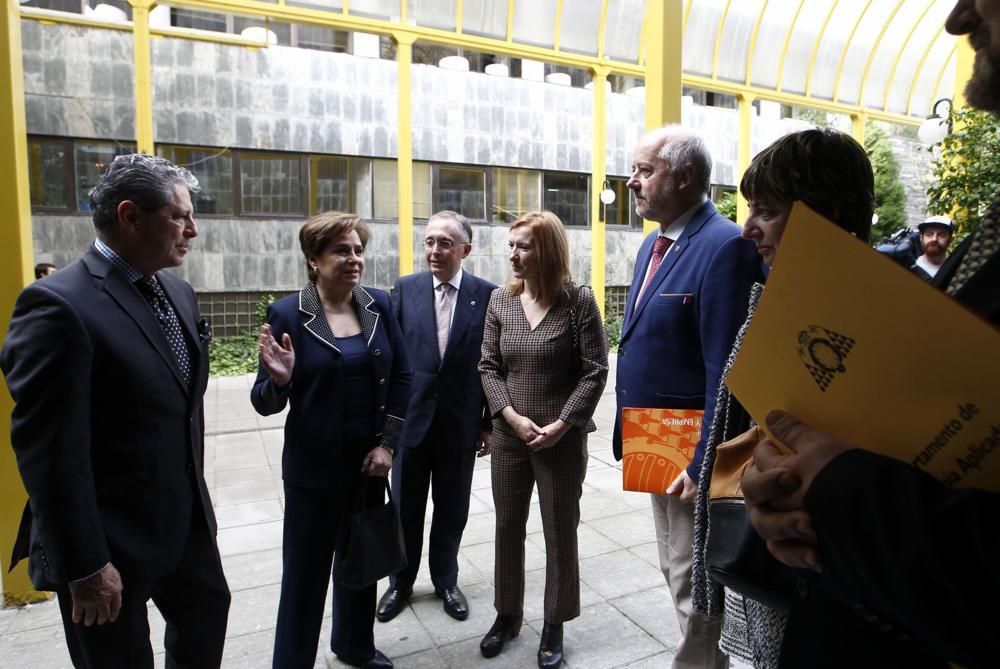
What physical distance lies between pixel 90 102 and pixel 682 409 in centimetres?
1414

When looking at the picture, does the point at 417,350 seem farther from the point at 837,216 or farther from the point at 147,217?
the point at 837,216

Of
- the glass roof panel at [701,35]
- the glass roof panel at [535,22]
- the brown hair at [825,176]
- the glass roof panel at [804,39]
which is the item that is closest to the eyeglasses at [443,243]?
the brown hair at [825,176]

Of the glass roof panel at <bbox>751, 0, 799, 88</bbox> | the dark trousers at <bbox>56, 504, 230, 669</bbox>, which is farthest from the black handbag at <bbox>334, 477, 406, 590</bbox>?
the glass roof panel at <bbox>751, 0, 799, 88</bbox>

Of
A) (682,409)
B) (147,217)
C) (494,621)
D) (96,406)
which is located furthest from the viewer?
(494,621)

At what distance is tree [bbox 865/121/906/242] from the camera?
1852 centimetres

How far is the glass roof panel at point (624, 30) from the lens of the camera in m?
10.3

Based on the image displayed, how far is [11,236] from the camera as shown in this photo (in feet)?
11.9

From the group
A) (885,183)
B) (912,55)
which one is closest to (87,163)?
(912,55)

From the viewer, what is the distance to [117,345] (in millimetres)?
2045

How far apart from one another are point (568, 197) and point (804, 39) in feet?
21.1

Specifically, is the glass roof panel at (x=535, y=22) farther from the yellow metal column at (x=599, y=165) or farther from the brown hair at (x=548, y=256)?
the brown hair at (x=548, y=256)

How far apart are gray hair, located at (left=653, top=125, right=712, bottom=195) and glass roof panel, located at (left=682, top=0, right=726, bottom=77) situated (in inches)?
356

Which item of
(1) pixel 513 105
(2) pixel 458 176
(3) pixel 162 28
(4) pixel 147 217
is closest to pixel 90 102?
(3) pixel 162 28

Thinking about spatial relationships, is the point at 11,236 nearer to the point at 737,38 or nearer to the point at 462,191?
the point at 737,38
